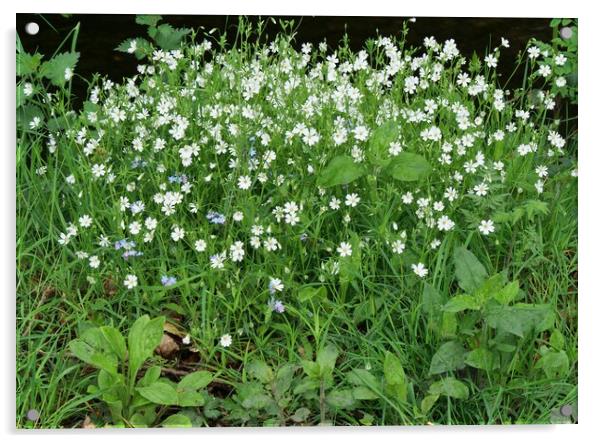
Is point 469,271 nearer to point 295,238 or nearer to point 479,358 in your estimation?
point 479,358

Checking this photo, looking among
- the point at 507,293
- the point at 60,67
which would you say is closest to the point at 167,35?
the point at 60,67

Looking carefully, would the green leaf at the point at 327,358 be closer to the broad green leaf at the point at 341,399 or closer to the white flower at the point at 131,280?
the broad green leaf at the point at 341,399

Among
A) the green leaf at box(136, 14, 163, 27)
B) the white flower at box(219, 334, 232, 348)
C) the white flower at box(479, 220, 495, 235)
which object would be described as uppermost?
the green leaf at box(136, 14, 163, 27)

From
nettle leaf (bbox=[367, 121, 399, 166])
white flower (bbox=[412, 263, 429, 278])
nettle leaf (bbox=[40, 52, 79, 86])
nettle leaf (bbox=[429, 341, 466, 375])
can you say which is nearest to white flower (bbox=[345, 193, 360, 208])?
nettle leaf (bbox=[367, 121, 399, 166])

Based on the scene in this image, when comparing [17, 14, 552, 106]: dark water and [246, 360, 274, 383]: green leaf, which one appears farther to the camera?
[17, 14, 552, 106]: dark water

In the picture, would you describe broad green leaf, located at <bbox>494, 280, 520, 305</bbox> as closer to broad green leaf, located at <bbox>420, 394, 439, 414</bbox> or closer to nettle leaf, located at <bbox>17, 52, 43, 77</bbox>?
broad green leaf, located at <bbox>420, 394, 439, 414</bbox>

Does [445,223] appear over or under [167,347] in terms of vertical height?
over
